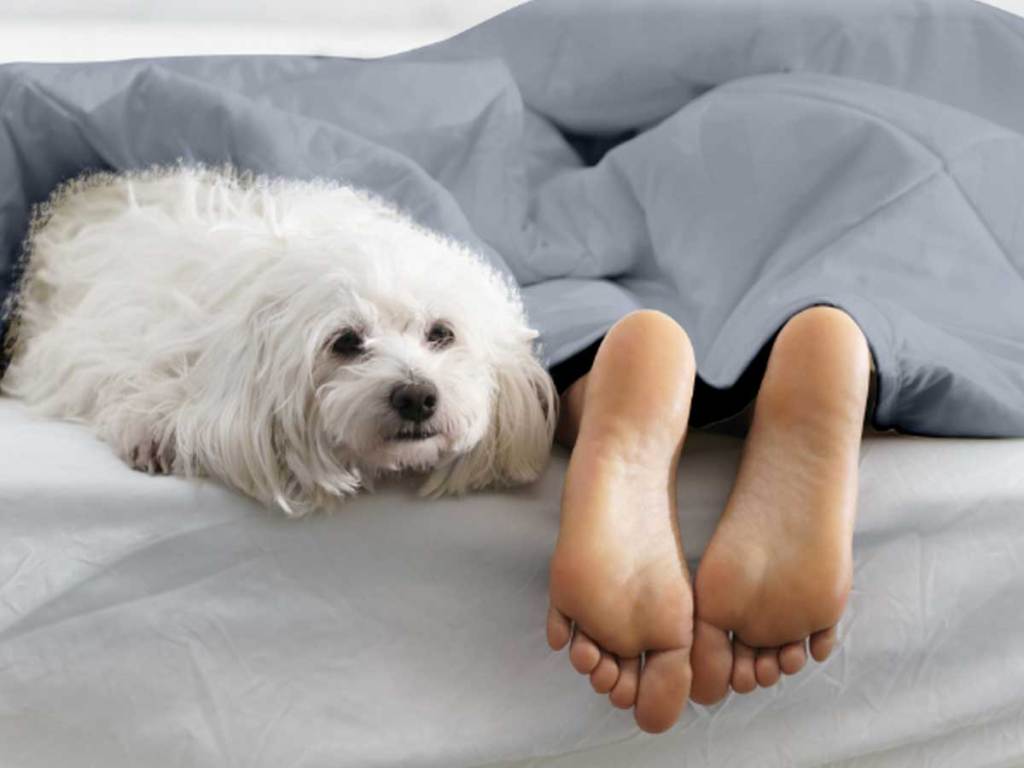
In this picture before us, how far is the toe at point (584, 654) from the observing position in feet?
3.05

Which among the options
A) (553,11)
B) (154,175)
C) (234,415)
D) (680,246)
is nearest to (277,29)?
(553,11)

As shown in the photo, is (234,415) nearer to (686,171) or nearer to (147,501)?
(147,501)

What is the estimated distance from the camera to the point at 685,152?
4.56 feet

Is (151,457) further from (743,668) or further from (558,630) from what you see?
(743,668)

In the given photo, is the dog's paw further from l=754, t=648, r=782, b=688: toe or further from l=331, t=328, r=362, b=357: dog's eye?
l=754, t=648, r=782, b=688: toe

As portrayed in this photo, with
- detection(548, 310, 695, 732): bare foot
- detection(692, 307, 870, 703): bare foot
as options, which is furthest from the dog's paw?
detection(692, 307, 870, 703): bare foot

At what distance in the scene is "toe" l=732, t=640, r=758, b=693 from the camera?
0.95m

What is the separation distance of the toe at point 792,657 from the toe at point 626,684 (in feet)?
0.35

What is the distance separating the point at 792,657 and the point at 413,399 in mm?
335

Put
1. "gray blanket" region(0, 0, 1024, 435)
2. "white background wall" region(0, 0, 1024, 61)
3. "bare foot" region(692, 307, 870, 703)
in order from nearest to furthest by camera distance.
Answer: "bare foot" region(692, 307, 870, 703)
"gray blanket" region(0, 0, 1024, 435)
"white background wall" region(0, 0, 1024, 61)

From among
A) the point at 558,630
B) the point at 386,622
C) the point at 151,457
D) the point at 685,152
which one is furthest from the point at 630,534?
the point at 685,152

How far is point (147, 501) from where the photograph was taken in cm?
97

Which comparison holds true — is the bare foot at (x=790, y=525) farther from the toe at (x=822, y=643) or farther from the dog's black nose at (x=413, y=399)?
the dog's black nose at (x=413, y=399)

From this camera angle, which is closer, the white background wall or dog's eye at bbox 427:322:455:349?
dog's eye at bbox 427:322:455:349
